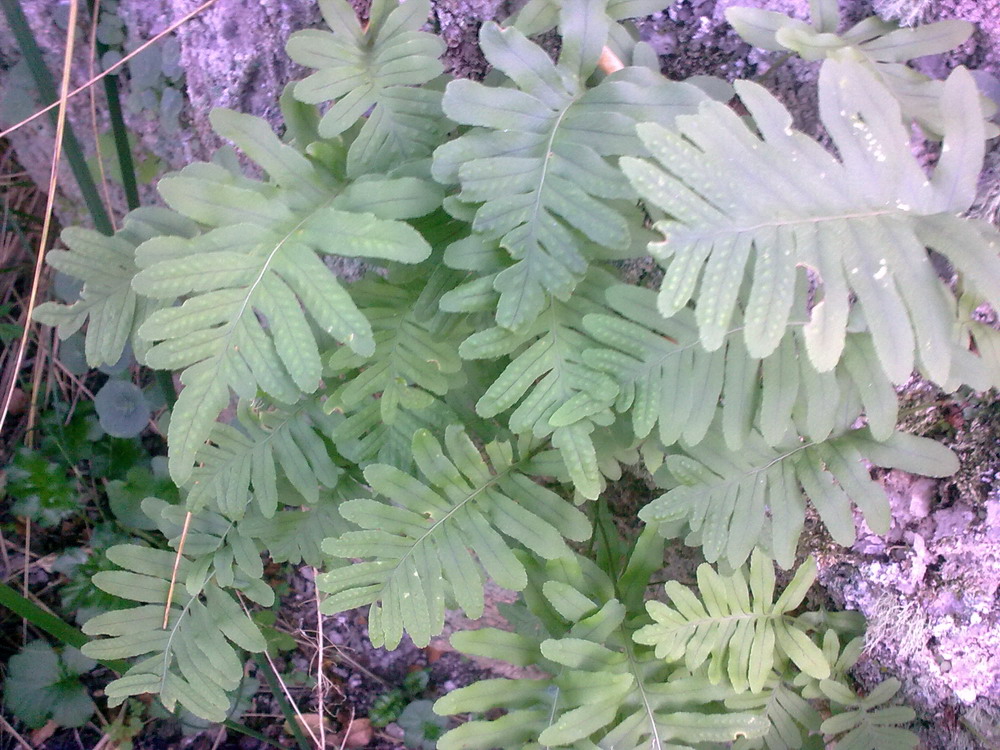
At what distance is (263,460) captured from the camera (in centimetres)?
158

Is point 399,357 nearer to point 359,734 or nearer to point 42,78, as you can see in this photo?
point 42,78

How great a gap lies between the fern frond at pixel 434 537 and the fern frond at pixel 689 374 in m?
0.32

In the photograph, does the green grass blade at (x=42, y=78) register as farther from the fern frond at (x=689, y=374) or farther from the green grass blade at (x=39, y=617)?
the fern frond at (x=689, y=374)

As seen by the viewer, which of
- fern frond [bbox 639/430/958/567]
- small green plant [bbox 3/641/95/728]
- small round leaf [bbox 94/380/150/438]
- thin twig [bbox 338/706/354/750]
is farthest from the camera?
thin twig [bbox 338/706/354/750]

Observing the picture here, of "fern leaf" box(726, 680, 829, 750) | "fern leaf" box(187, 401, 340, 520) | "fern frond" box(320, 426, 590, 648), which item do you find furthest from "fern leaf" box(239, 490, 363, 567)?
"fern leaf" box(726, 680, 829, 750)

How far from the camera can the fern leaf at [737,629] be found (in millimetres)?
1472

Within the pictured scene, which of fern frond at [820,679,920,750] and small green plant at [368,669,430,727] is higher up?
fern frond at [820,679,920,750]

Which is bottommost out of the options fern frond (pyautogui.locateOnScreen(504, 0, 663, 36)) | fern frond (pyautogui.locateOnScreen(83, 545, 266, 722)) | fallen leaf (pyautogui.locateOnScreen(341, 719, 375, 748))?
fallen leaf (pyautogui.locateOnScreen(341, 719, 375, 748))

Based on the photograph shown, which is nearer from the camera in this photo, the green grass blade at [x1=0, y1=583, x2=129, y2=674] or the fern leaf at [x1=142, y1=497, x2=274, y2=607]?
the green grass blade at [x1=0, y1=583, x2=129, y2=674]

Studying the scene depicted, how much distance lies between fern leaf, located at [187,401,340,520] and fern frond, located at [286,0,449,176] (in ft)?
2.01

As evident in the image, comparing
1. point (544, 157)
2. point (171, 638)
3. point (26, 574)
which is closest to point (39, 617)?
point (171, 638)

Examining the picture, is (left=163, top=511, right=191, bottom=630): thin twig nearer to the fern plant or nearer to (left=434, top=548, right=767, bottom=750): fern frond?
the fern plant

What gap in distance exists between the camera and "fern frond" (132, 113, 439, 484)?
3.57 feet

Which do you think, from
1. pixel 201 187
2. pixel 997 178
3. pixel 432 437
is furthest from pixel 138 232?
pixel 997 178
